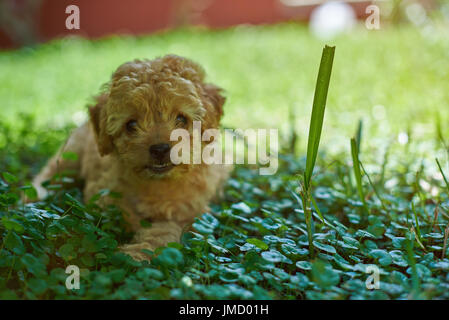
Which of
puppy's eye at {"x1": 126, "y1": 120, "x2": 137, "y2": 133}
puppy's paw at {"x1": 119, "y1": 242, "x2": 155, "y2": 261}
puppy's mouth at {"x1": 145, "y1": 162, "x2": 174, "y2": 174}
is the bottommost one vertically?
puppy's paw at {"x1": 119, "y1": 242, "x2": 155, "y2": 261}

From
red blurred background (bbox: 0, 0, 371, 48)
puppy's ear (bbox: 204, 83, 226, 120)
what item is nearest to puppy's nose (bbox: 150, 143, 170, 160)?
puppy's ear (bbox: 204, 83, 226, 120)

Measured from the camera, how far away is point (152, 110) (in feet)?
9.80

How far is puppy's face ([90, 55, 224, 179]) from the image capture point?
2949 mm

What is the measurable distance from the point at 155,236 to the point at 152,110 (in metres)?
0.80

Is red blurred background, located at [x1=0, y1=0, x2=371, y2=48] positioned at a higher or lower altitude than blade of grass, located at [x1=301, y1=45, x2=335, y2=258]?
higher

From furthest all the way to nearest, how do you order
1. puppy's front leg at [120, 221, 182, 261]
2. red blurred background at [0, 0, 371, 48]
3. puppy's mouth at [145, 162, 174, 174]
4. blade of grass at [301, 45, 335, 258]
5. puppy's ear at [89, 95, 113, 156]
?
1. red blurred background at [0, 0, 371, 48]
2. puppy's ear at [89, 95, 113, 156]
3. puppy's mouth at [145, 162, 174, 174]
4. puppy's front leg at [120, 221, 182, 261]
5. blade of grass at [301, 45, 335, 258]

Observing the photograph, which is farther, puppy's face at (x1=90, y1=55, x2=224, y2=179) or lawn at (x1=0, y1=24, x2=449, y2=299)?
puppy's face at (x1=90, y1=55, x2=224, y2=179)

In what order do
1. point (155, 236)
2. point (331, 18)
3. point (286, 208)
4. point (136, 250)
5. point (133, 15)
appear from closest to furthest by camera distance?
point (136, 250)
point (155, 236)
point (286, 208)
point (331, 18)
point (133, 15)

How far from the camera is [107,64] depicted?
9.88m

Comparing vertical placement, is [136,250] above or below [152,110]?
below

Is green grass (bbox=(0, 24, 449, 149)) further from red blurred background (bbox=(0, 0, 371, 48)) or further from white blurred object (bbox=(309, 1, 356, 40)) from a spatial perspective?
red blurred background (bbox=(0, 0, 371, 48))

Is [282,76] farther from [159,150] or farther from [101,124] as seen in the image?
[159,150]

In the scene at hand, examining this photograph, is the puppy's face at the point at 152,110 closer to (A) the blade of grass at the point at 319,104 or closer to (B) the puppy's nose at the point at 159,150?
(B) the puppy's nose at the point at 159,150

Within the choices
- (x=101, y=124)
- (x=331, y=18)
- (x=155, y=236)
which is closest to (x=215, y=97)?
(x=101, y=124)
